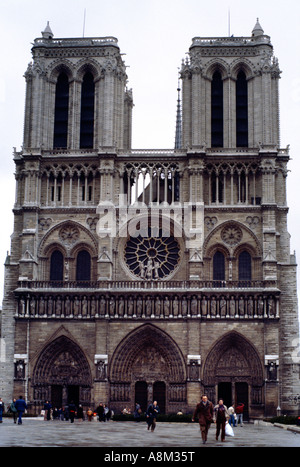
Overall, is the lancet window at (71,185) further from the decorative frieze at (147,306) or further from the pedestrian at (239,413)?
the pedestrian at (239,413)

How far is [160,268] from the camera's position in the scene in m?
53.2

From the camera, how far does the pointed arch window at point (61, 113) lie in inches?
2226

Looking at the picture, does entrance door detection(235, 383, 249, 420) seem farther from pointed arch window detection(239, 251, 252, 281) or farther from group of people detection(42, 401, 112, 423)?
group of people detection(42, 401, 112, 423)

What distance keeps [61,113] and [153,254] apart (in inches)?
495

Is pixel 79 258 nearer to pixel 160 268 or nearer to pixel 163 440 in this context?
pixel 160 268

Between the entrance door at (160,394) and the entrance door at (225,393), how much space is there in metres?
3.67

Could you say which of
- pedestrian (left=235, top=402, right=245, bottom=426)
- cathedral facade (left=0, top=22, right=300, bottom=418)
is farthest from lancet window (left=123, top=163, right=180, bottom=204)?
pedestrian (left=235, top=402, right=245, bottom=426)

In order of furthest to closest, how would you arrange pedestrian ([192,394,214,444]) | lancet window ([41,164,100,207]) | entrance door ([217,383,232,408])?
lancet window ([41,164,100,207]) → entrance door ([217,383,232,408]) → pedestrian ([192,394,214,444])

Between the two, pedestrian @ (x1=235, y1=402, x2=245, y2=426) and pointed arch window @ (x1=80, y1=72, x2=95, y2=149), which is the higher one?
pointed arch window @ (x1=80, y1=72, x2=95, y2=149)

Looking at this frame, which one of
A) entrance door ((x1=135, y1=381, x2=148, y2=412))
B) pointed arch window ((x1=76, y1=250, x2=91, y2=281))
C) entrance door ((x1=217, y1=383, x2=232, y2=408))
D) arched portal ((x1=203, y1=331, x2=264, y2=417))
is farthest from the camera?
pointed arch window ((x1=76, y1=250, x2=91, y2=281))

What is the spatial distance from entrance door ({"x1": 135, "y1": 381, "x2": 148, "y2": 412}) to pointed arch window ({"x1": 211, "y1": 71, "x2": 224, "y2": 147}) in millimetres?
17411

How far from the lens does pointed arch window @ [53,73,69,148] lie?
5653 centimetres

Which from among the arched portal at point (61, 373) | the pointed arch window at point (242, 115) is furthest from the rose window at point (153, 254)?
the pointed arch window at point (242, 115)

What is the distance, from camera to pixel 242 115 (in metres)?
55.8
